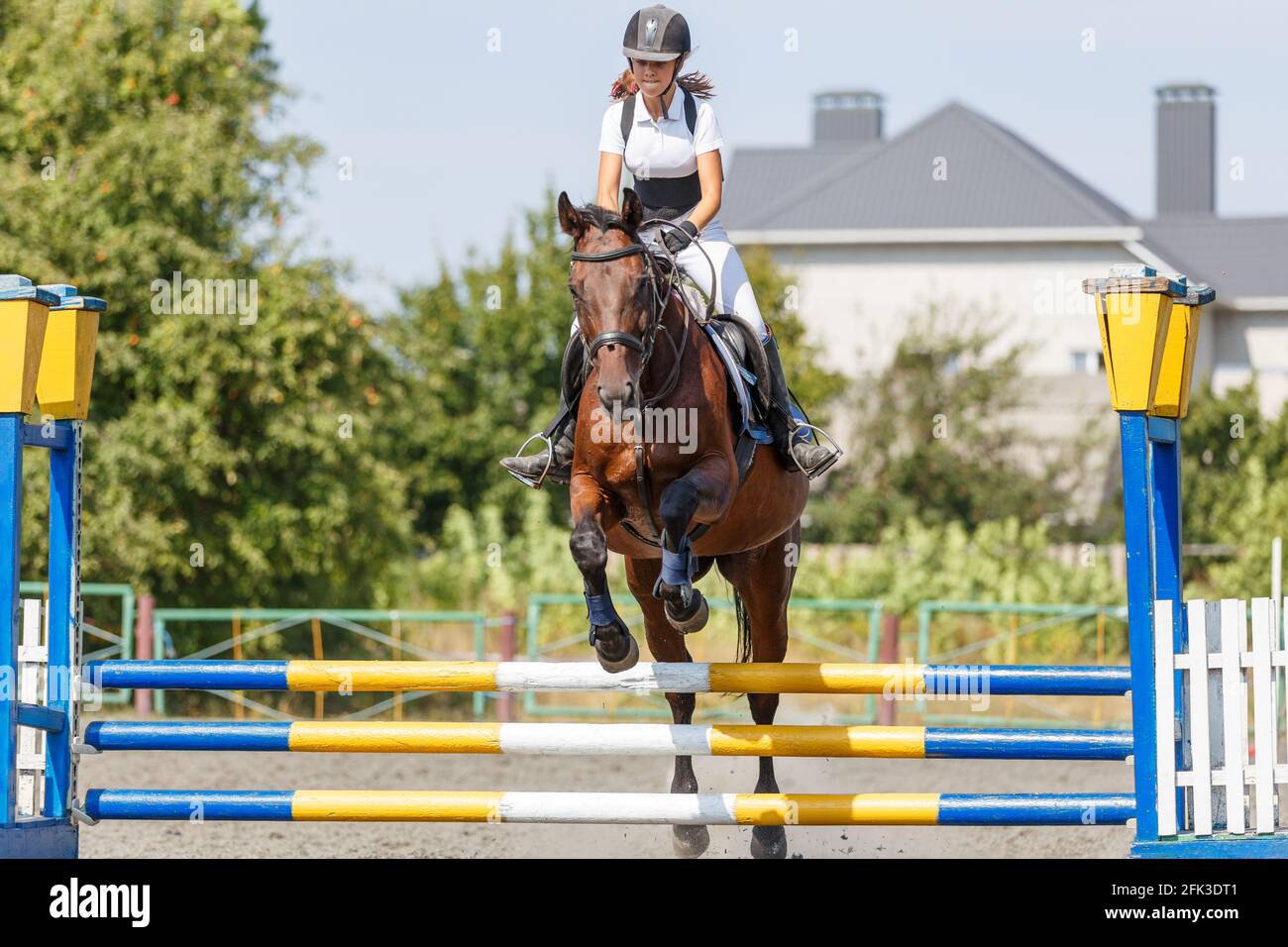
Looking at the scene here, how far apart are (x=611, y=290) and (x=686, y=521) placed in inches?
33.9

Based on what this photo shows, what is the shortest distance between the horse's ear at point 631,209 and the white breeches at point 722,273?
3.11ft

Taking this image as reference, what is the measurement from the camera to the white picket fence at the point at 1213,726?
16.6 feet

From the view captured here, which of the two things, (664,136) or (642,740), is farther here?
(664,136)

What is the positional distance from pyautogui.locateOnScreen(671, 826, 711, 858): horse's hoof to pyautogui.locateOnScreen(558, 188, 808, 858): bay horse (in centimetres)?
134

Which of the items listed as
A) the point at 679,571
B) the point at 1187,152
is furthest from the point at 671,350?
the point at 1187,152

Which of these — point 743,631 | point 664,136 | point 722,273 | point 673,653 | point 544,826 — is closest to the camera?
point 664,136

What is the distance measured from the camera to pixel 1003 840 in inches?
340

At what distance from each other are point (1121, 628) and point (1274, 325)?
17577mm

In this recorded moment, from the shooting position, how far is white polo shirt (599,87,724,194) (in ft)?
20.2

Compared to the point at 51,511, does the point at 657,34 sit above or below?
above

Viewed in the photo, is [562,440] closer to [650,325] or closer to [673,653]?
[650,325]

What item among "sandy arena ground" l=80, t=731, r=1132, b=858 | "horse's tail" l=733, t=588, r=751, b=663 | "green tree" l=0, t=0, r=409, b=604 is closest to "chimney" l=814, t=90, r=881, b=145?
"green tree" l=0, t=0, r=409, b=604

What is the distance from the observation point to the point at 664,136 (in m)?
6.18
